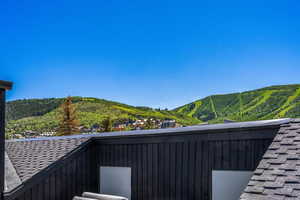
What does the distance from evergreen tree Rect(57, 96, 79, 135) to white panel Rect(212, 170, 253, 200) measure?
1925 centimetres

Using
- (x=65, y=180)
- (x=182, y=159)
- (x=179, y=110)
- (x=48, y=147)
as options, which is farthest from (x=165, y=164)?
(x=179, y=110)

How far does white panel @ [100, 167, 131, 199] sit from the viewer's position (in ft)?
17.0

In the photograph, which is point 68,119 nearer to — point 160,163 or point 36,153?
point 36,153

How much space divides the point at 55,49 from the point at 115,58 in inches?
120

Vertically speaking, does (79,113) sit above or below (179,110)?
below

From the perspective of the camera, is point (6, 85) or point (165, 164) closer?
point (6, 85)

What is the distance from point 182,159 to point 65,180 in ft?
7.91

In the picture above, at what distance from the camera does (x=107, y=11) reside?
10016mm

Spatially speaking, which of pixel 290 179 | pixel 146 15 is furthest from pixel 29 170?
pixel 146 15

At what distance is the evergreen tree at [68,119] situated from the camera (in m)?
21.7

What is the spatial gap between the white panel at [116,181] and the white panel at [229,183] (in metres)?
1.84

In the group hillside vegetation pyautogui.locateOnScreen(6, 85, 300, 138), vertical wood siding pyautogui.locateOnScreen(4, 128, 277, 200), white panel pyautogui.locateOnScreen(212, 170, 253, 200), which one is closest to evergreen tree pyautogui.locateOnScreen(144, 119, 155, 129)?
hillside vegetation pyautogui.locateOnScreen(6, 85, 300, 138)

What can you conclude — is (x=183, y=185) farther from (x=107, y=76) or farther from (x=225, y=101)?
(x=225, y=101)

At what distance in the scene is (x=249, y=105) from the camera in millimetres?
18500
